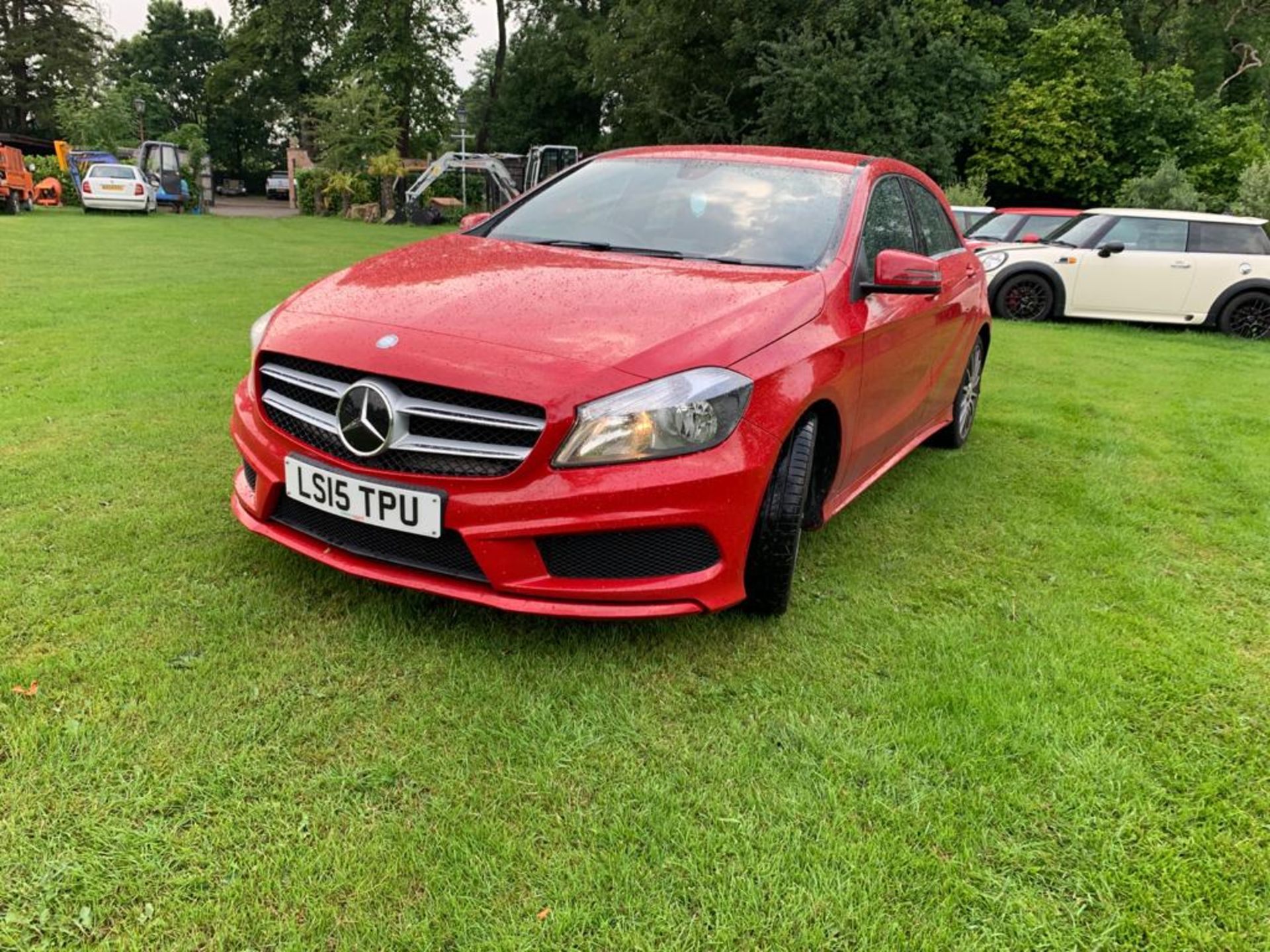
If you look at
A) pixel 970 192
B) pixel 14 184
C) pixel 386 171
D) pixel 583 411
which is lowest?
pixel 583 411

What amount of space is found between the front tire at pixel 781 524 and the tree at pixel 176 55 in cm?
6980

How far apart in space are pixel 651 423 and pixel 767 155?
2.04 meters

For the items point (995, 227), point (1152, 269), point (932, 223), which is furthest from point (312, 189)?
point (932, 223)

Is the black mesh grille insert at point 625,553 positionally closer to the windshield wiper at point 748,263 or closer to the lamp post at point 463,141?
the windshield wiper at point 748,263

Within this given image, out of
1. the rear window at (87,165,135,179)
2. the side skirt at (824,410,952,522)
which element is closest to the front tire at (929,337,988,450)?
the side skirt at (824,410,952,522)

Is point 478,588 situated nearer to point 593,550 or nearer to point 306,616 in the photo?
point 593,550

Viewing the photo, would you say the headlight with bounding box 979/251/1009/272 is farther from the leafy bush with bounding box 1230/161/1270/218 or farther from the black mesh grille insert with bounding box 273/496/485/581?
the black mesh grille insert with bounding box 273/496/485/581

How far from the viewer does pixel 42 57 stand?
4622 centimetres

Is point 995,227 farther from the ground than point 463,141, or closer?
closer

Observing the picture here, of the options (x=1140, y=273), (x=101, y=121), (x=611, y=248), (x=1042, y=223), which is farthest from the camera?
(x=101, y=121)

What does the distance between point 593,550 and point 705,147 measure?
248 cm

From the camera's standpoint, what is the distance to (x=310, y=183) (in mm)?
33438

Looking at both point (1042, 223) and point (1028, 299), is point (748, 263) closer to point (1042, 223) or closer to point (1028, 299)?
point (1028, 299)

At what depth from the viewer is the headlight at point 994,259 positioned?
10867mm
